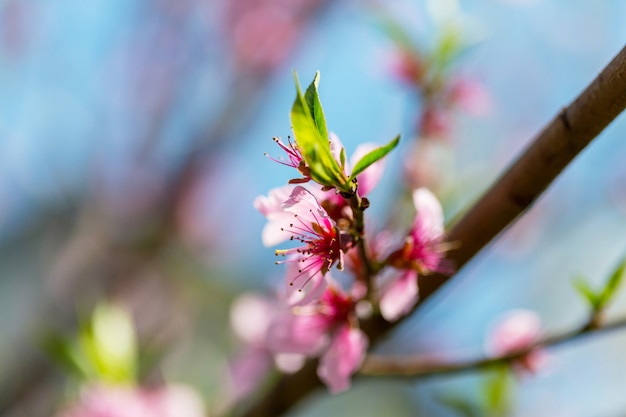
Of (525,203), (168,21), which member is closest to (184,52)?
(168,21)

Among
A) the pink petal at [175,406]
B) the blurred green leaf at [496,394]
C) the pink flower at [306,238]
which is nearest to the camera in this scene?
the pink flower at [306,238]

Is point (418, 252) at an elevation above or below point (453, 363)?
above

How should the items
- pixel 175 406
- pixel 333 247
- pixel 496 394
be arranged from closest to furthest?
pixel 333 247 → pixel 496 394 → pixel 175 406

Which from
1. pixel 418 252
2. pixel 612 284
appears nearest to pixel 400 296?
pixel 418 252

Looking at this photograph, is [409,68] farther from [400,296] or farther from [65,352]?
[65,352]

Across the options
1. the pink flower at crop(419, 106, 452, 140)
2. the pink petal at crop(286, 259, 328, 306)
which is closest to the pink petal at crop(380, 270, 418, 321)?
the pink petal at crop(286, 259, 328, 306)

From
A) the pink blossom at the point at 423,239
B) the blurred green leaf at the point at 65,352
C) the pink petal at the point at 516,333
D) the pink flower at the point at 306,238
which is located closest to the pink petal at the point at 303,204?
the pink flower at the point at 306,238

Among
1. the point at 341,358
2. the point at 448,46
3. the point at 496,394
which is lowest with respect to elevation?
the point at 496,394

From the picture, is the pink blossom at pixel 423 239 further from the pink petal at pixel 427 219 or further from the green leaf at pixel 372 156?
the green leaf at pixel 372 156
